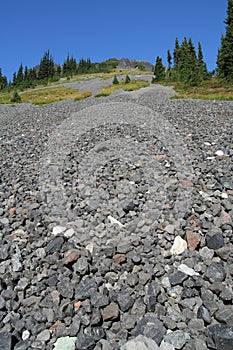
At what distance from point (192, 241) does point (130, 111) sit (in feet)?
24.2

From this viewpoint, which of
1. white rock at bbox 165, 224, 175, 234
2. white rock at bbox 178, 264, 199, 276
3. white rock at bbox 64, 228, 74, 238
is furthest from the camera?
white rock at bbox 64, 228, 74, 238

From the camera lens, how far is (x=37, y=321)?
234 centimetres

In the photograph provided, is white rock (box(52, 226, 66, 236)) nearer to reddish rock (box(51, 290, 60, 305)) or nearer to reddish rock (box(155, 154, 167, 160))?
reddish rock (box(51, 290, 60, 305))

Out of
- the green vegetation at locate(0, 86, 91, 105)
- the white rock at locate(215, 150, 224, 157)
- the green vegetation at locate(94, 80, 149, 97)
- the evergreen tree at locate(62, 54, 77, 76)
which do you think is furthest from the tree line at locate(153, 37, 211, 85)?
the evergreen tree at locate(62, 54, 77, 76)

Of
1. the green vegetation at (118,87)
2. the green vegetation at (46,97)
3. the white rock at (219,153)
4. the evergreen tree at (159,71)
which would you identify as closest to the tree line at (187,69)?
the evergreen tree at (159,71)

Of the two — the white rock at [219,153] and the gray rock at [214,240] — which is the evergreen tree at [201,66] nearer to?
the white rock at [219,153]

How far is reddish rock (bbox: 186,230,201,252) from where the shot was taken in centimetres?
306

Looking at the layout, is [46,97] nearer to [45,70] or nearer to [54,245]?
[54,245]

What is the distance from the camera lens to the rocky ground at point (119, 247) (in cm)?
223

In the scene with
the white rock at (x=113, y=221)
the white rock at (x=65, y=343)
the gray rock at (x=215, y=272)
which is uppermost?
the white rock at (x=113, y=221)

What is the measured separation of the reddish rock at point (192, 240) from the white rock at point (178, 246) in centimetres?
5

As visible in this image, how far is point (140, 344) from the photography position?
2037 millimetres

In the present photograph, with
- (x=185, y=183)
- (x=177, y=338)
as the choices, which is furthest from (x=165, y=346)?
(x=185, y=183)

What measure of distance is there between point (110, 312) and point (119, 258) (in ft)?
2.26
